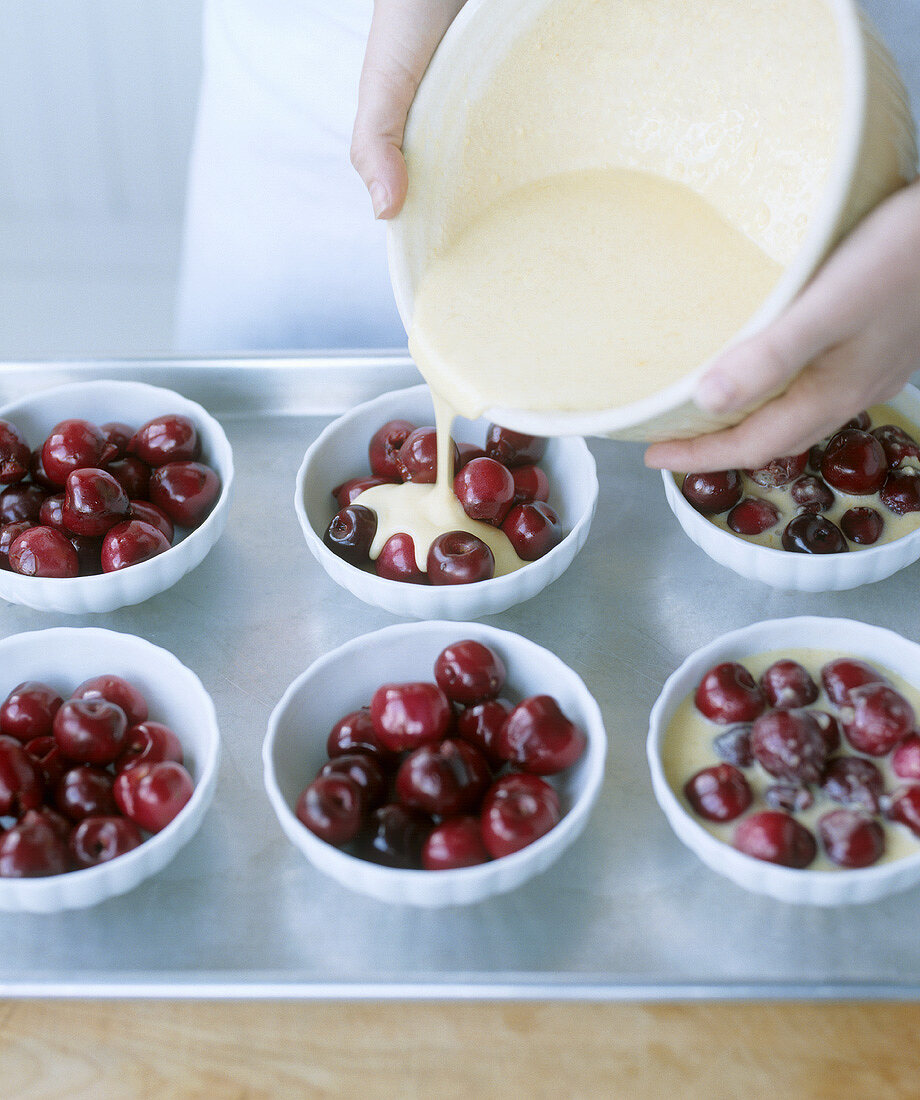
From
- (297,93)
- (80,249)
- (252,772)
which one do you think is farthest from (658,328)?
(80,249)

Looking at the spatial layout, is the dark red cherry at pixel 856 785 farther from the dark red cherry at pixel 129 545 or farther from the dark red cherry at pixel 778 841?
the dark red cherry at pixel 129 545

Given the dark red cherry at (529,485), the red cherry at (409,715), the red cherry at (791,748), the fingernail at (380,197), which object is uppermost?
the fingernail at (380,197)

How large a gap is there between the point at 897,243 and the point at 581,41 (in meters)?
0.39

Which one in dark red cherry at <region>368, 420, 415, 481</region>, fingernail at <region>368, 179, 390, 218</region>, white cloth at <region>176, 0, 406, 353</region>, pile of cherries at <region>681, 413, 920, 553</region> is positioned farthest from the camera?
Result: white cloth at <region>176, 0, 406, 353</region>

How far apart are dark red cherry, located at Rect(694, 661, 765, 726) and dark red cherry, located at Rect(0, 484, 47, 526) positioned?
71 centimetres

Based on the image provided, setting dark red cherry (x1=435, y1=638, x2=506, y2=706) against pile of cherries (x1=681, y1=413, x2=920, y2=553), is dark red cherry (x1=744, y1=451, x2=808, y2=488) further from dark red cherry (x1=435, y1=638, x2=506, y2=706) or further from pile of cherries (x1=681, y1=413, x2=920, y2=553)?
→ dark red cherry (x1=435, y1=638, x2=506, y2=706)

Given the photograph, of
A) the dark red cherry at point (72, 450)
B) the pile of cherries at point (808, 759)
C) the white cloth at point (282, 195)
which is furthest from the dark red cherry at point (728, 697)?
the white cloth at point (282, 195)

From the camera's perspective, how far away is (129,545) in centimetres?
111

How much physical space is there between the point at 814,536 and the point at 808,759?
293 mm

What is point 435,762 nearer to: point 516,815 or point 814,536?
point 516,815

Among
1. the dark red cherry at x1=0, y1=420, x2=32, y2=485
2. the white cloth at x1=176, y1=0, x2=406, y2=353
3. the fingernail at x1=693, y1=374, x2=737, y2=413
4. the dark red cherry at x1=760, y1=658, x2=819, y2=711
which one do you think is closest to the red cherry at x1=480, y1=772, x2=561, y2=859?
the dark red cherry at x1=760, y1=658, x2=819, y2=711

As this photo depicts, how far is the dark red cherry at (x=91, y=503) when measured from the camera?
44.0 inches

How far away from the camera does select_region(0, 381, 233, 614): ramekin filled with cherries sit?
110cm

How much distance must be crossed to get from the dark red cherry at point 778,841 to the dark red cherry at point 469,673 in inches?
9.3
